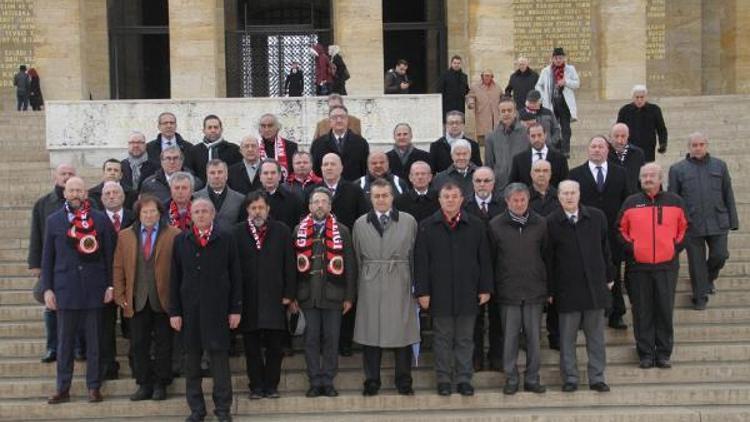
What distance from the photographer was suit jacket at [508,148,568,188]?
10234mm

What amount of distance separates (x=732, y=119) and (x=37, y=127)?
12.6 m

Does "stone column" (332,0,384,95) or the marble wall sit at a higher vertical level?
"stone column" (332,0,384,95)

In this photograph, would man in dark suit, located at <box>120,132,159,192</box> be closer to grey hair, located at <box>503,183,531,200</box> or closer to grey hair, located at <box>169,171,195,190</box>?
grey hair, located at <box>169,171,195,190</box>

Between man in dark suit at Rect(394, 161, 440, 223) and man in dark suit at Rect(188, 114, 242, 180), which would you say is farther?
man in dark suit at Rect(188, 114, 242, 180)

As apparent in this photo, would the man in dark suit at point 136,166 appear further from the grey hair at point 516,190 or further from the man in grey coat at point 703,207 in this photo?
the man in grey coat at point 703,207

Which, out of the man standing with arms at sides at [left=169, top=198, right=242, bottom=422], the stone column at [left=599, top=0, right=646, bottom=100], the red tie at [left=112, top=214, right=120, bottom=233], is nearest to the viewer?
the man standing with arms at sides at [left=169, top=198, right=242, bottom=422]

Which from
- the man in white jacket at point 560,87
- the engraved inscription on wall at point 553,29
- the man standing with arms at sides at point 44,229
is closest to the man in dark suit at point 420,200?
the man standing with arms at sides at point 44,229

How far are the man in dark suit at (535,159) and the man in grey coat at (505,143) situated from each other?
0.38 m

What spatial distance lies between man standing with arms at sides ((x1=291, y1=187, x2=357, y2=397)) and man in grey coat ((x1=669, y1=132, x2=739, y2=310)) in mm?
3714

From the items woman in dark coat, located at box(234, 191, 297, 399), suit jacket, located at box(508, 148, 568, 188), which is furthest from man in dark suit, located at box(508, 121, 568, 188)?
woman in dark coat, located at box(234, 191, 297, 399)

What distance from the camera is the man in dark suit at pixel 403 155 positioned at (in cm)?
1046

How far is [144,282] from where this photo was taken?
8805 millimetres

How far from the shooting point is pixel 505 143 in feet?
35.5

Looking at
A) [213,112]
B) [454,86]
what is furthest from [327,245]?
[454,86]
